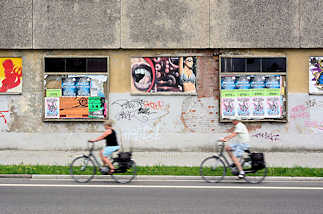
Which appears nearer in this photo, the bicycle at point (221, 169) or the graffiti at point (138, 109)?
the bicycle at point (221, 169)

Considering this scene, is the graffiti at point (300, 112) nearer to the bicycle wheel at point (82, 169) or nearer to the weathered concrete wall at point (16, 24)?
the bicycle wheel at point (82, 169)

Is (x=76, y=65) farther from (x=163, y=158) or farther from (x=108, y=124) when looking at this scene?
(x=108, y=124)

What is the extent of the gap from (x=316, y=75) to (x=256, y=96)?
2297mm

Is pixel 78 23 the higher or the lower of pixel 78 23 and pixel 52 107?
the higher

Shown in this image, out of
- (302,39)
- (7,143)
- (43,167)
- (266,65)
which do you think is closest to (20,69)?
(7,143)

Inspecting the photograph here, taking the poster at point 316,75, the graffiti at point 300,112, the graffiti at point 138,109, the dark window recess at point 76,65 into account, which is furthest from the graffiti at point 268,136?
the dark window recess at point 76,65

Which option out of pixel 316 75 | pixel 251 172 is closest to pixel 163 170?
pixel 251 172

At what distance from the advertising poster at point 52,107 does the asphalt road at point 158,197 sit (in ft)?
18.1

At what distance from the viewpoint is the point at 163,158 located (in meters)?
14.9

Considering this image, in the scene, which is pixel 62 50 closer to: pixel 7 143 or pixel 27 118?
pixel 27 118

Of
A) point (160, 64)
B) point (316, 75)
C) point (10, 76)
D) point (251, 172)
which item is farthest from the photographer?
point (10, 76)

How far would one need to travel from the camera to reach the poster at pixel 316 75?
53.5ft

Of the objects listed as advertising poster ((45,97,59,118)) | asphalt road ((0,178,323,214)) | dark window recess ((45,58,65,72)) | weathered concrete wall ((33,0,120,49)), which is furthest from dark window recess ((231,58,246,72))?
advertising poster ((45,97,59,118))

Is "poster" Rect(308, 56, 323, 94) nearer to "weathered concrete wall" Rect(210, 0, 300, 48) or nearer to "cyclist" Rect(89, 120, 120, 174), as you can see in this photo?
"weathered concrete wall" Rect(210, 0, 300, 48)
